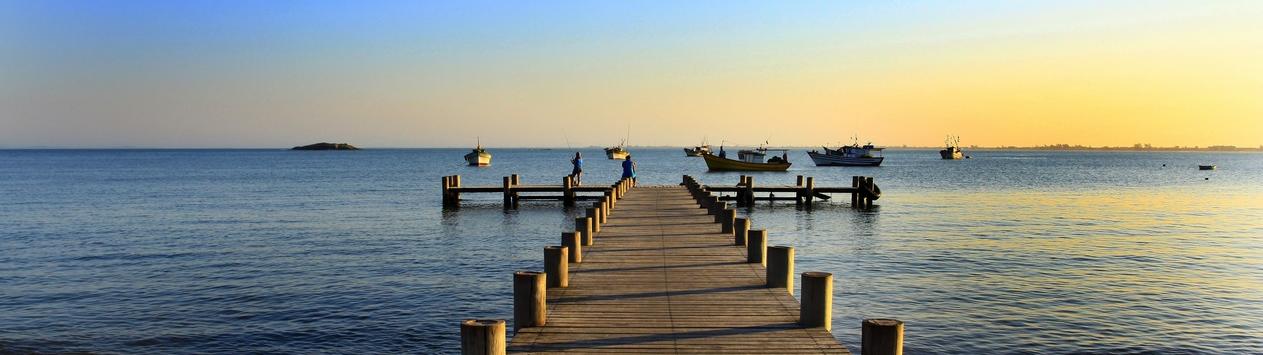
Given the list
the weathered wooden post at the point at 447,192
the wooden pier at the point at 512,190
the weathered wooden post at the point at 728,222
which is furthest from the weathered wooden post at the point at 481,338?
the weathered wooden post at the point at 447,192

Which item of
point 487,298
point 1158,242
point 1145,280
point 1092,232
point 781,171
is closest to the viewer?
point 487,298

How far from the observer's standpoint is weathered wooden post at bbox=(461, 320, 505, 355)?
7.48 metres

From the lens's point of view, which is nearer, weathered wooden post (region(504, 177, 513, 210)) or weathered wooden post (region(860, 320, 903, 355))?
weathered wooden post (region(860, 320, 903, 355))

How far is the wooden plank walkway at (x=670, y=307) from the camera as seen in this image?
9.12 m

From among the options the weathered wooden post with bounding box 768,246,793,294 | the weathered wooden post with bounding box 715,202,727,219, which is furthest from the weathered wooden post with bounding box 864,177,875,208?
the weathered wooden post with bounding box 768,246,793,294

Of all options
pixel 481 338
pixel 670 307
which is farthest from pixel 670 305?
pixel 481 338

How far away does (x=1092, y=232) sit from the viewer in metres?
31.9

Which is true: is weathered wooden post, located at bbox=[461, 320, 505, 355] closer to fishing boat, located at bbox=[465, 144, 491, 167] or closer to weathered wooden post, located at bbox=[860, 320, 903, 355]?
weathered wooden post, located at bbox=[860, 320, 903, 355]

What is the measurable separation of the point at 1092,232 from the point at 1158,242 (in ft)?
10.6

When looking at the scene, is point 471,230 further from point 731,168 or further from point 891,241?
point 731,168

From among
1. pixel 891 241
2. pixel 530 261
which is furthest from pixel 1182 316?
pixel 530 261

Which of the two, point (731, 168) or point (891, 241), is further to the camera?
point (731, 168)

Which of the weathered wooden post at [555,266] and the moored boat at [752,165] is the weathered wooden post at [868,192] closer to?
the weathered wooden post at [555,266]

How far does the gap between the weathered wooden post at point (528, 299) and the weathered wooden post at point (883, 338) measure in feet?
12.0
